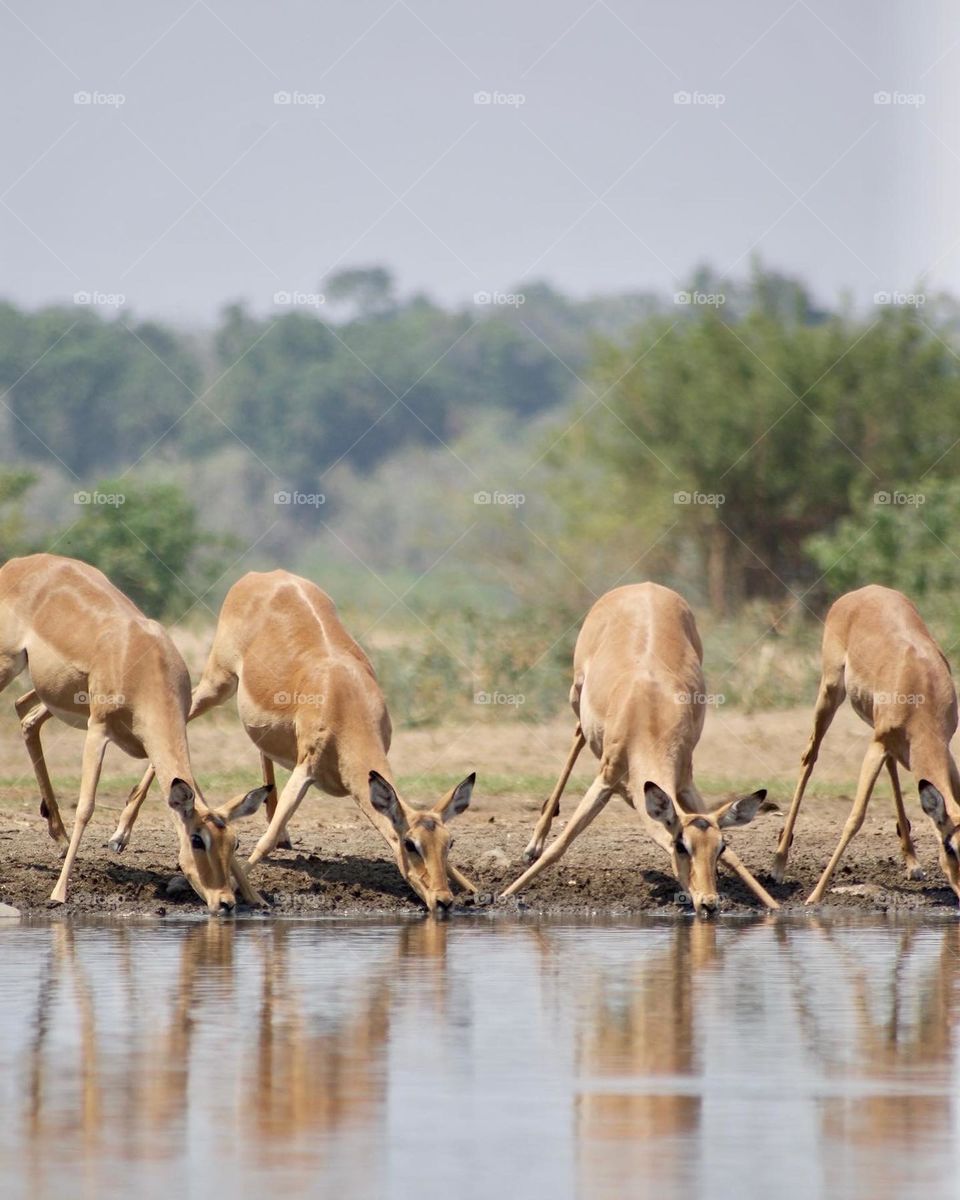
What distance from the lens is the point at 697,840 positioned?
13.1 metres

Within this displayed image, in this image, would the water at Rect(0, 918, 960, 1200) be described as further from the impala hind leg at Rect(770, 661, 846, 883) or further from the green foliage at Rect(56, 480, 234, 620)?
the green foliage at Rect(56, 480, 234, 620)

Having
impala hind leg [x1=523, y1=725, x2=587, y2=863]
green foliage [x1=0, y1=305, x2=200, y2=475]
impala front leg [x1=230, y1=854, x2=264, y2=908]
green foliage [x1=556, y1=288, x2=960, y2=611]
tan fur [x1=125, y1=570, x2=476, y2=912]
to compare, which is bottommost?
impala front leg [x1=230, y1=854, x2=264, y2=908]

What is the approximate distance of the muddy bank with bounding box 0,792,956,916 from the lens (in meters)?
14.3

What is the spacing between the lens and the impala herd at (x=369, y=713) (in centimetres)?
1341

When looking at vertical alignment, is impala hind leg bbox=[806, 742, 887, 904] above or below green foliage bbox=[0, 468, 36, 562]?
below

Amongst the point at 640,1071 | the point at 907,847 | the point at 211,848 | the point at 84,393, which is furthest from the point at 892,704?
the point at 84,393

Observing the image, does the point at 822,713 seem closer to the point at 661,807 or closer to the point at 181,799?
the point at 661,807

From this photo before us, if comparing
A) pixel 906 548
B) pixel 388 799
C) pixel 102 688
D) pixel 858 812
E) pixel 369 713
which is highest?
pixel 906 548

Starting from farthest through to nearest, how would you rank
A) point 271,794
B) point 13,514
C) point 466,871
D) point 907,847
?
point 13,514 → point 271,794 → point 907,847 → point 466,871

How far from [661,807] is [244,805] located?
2679 millimetres

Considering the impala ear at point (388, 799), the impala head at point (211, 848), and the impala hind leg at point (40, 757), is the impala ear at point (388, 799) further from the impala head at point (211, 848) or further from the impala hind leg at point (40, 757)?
the impala hind leg at point (40, 757)

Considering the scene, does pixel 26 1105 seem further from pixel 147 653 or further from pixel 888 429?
pixel 888 429

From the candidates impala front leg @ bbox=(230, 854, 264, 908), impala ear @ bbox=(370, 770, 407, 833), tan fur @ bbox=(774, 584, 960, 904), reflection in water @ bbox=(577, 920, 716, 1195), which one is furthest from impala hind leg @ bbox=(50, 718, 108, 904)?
tan fur @ bbox=(774, 584, 960, 904)

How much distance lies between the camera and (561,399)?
9269 cm
